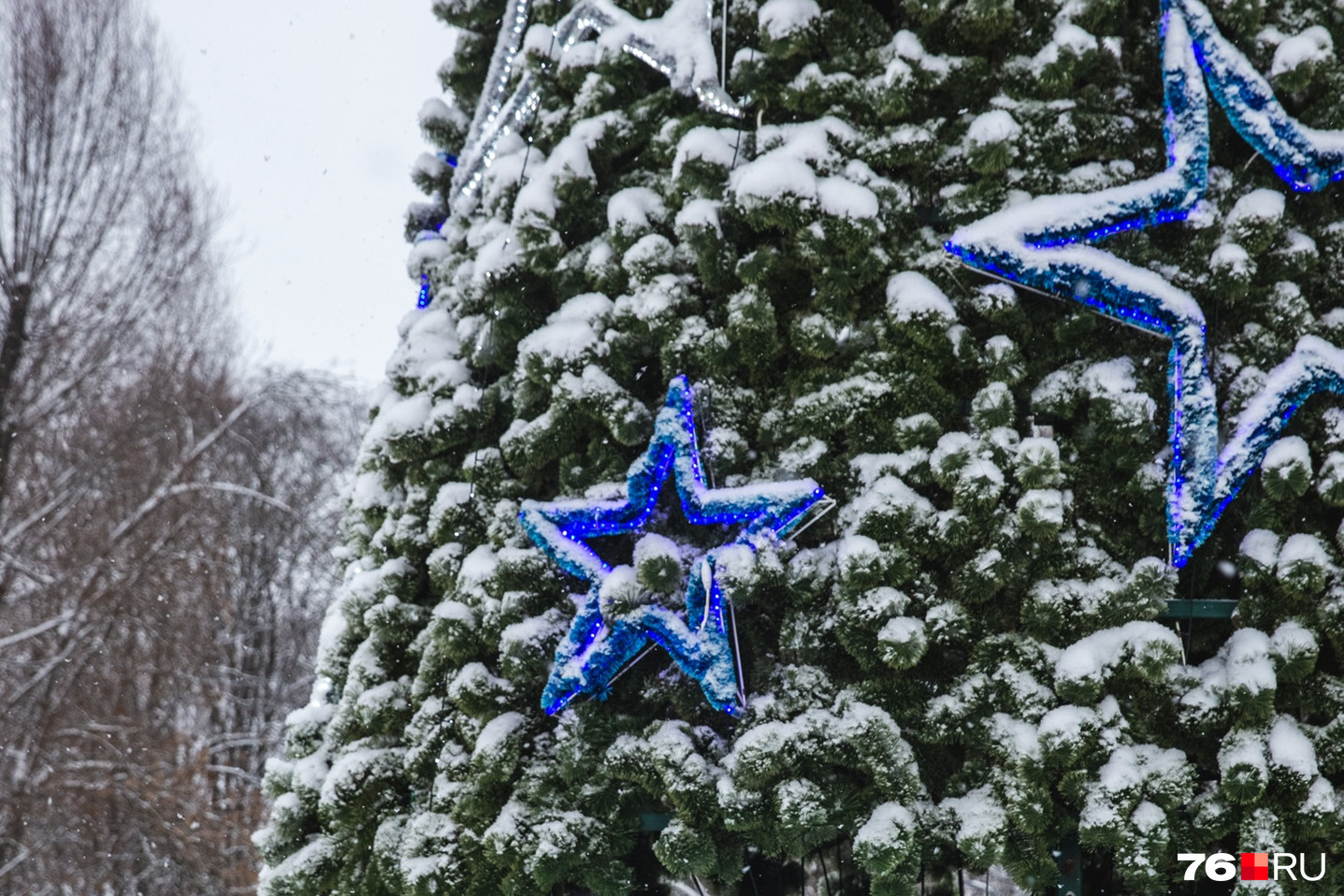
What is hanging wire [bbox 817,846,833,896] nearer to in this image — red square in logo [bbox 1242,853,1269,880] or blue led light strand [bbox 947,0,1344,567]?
red square in logo [bbox 1242,853,1269,880]

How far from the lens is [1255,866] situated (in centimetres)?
276

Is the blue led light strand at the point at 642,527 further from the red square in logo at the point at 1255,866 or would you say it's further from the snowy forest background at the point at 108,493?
the snowy forest background at the point at 108,493

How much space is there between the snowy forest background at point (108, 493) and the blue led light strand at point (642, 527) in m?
8.72

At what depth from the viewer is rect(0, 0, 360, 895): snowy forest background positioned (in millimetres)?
10430

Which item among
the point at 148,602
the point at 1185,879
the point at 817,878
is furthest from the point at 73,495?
the point at 1185,879

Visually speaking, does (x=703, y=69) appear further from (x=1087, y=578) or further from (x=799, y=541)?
(x=1087, y=578)

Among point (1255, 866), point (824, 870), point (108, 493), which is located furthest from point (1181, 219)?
point (108, 493)

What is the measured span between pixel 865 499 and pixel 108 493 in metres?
11.4

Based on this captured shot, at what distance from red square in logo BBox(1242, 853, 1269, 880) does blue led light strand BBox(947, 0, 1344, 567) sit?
2.47 ft

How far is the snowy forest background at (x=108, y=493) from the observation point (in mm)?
10430

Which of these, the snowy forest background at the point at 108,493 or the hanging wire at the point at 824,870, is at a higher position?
the snowy forest background at the point at 108,493

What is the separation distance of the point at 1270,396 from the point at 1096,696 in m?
0.96

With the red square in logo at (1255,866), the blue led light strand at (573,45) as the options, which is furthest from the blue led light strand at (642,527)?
the red square in logo at (1255,866)

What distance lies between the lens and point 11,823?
31.9 ft
